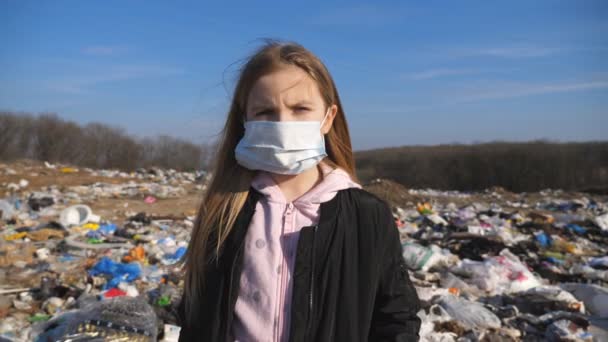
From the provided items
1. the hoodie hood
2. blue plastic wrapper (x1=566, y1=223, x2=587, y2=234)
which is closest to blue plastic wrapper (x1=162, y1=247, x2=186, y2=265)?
the hoodie hood

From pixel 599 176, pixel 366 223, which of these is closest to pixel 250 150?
pixel 366 223

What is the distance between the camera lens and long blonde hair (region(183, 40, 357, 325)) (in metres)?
1.25

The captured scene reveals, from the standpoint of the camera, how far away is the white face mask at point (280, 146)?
129cm

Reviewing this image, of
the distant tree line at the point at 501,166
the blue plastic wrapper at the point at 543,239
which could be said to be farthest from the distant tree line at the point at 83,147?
the blue plastic wrapper at the point at 543,239

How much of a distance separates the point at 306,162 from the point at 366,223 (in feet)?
0.86

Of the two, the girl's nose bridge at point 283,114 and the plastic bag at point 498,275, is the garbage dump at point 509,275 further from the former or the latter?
the girl's nose bridge at point 283,114

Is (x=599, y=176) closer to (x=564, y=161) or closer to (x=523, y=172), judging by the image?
(x=564, y=161)

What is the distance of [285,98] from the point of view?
1256 mm

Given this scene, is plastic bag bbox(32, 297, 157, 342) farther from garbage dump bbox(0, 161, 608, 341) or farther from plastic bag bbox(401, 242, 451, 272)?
plastic bag bbox(401, 242, 451, 272)

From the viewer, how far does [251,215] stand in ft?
4.09

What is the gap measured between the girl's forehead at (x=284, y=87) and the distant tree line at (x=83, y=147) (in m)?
19.2

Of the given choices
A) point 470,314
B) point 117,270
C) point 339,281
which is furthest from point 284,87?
point 117,270

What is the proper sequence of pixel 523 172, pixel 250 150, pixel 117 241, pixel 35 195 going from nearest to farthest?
pixel 250 150 → pixel 117 241 → pixel 35 195 → pixel 523 172

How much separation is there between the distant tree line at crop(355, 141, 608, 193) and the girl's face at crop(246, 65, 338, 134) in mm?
15679
